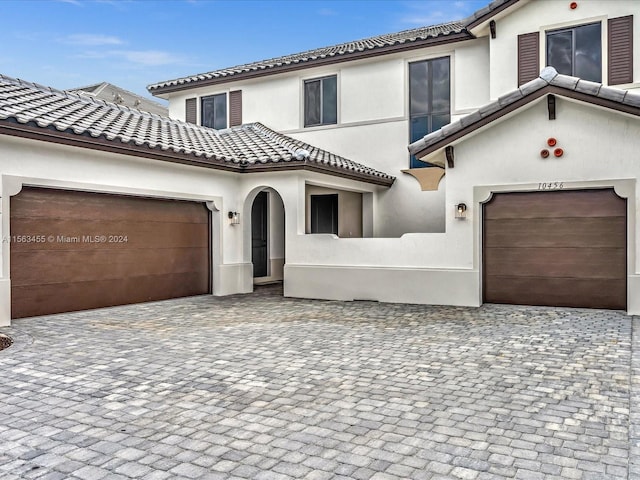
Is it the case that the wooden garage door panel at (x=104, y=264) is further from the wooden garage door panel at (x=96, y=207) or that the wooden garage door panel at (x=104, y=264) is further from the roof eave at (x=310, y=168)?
the roof eave at (x=310, y=168)

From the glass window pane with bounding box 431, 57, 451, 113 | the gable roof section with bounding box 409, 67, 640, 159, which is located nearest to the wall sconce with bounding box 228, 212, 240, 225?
the gable roof section with bounding box 409, 67, 640, 159

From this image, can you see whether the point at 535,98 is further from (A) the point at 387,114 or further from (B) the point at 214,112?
(B) the point at 214,112

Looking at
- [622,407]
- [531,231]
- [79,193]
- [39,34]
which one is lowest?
[622,407]

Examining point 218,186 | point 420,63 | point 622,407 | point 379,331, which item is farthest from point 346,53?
point 622,407

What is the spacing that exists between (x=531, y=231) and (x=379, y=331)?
15.2ft

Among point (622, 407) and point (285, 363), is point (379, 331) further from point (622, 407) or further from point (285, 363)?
point (622, 407)

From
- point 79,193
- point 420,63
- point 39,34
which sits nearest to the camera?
point 79,193

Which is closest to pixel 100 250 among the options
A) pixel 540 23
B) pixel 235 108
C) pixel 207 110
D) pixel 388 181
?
pixel 388 181

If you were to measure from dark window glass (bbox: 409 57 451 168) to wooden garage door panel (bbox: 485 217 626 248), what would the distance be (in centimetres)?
490

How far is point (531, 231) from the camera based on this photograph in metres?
11.9

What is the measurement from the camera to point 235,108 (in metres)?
19.9

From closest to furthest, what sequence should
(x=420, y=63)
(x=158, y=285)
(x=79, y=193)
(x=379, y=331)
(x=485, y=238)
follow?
(x=379, y=331) < (x=79, y=193) < (x=485, y=238) < (x=158, y=285) < (x=420, y=63)

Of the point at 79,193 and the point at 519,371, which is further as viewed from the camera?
the point at 79,193

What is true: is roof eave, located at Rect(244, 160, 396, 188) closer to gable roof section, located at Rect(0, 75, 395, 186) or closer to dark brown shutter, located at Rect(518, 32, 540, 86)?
gable roof section, located at Rect(0, 75, 395, 186)
